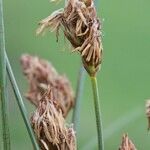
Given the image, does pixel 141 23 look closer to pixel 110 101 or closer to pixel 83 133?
pixel 110 101

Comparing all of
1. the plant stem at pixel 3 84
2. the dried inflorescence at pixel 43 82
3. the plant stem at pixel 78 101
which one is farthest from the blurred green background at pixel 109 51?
the plant stem at pixel 3 84

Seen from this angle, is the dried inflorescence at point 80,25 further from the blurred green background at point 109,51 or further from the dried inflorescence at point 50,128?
the blurred green background at point 109,51

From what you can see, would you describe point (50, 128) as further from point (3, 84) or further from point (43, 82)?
point (43, 82)

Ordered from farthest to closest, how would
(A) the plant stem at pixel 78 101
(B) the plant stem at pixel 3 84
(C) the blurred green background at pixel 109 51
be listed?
(C) the blurred green background at pixel 109 51 < (A) the plant stem at pixel 78 101 < (B) the plant stem at pixel 3 84

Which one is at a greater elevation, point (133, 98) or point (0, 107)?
point (0, 107)

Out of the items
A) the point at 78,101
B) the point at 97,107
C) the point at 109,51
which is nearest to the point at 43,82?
the point at 78,101

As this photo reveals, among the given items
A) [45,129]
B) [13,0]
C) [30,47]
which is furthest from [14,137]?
[45,129]

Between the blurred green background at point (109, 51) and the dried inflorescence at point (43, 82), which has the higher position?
the dried inflorescence at point (43, 82)
